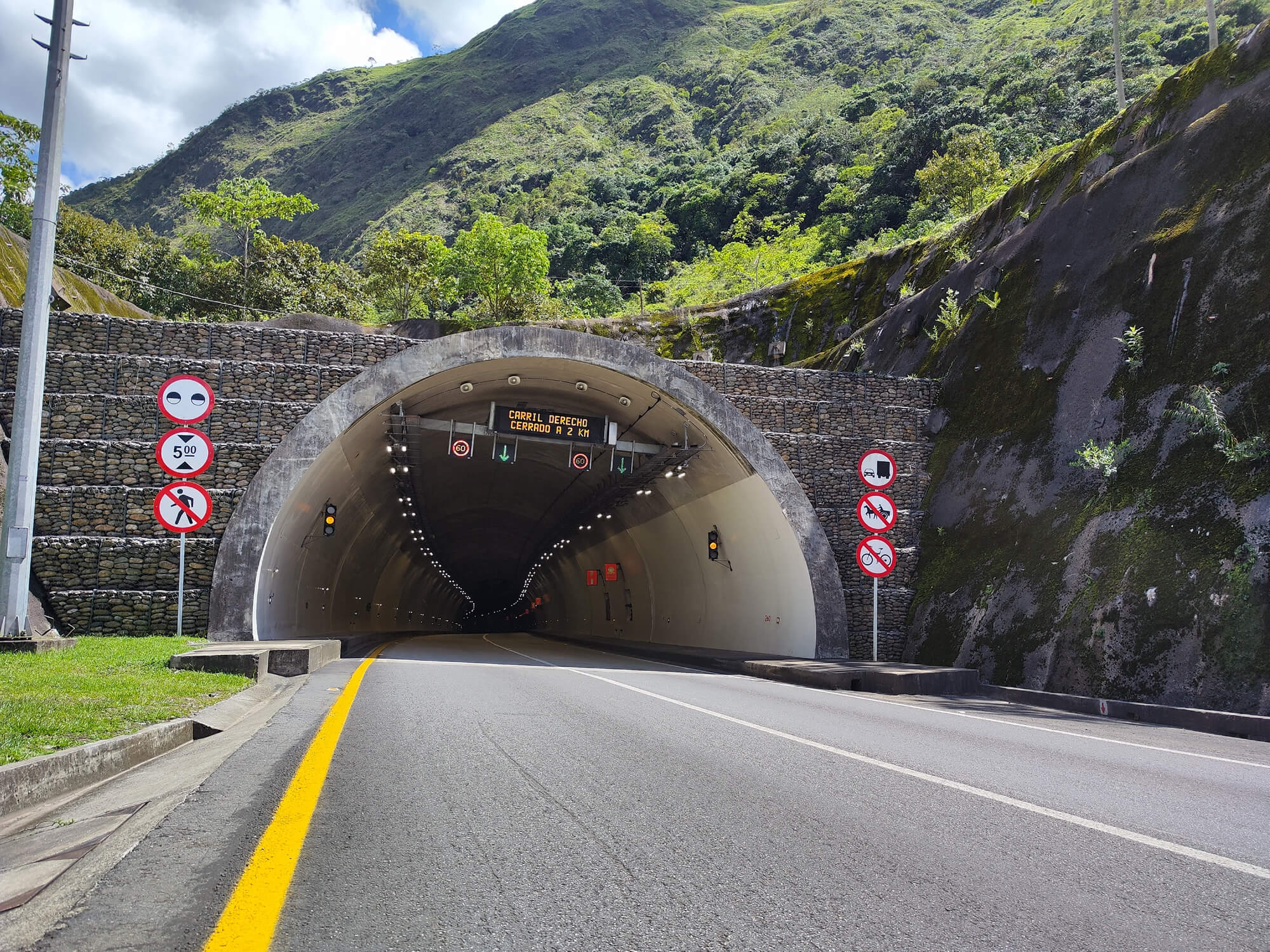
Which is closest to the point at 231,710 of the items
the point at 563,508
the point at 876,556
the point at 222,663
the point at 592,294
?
the point at 222,663

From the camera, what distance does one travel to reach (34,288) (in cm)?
1248

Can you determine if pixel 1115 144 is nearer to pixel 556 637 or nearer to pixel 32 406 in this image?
pixel 32 406

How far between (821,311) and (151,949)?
106 ft

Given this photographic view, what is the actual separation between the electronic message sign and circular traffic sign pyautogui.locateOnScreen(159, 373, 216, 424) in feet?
29.8

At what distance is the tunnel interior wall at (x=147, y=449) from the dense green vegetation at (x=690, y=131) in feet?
104

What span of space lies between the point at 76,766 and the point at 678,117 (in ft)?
465

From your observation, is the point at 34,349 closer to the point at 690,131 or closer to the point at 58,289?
the point at 58,289

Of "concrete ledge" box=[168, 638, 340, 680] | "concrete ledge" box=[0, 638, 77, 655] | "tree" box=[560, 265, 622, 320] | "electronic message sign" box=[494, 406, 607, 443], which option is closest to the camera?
"concrete ledge" box=[0, 638, 77, 655]

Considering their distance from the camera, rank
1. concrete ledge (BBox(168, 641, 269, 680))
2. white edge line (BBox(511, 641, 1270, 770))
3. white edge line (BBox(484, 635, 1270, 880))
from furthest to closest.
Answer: concrete ledge (BBox(168, 641, 269, 680))
white edge line (BBox(511, 641, 1270, 770))
white edge line (BBox(484, 635, 1270, 880))

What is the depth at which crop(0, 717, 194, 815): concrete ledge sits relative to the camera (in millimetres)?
4734

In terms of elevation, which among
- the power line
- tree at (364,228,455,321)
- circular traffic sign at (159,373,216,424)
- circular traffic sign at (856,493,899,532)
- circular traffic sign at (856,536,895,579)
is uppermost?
tree at (364,228,455,321)

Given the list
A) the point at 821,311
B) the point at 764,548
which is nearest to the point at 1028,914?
the point at 764,548

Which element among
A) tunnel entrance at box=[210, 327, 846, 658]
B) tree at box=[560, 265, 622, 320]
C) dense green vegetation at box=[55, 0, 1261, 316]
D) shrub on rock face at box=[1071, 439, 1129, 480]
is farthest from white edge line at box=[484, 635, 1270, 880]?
tree at box=[560, 265, 622, 320]

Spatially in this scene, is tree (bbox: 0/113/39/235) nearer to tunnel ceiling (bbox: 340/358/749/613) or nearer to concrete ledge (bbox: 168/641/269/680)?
tunnel ceiling (bbox: 340/358/749/613)
